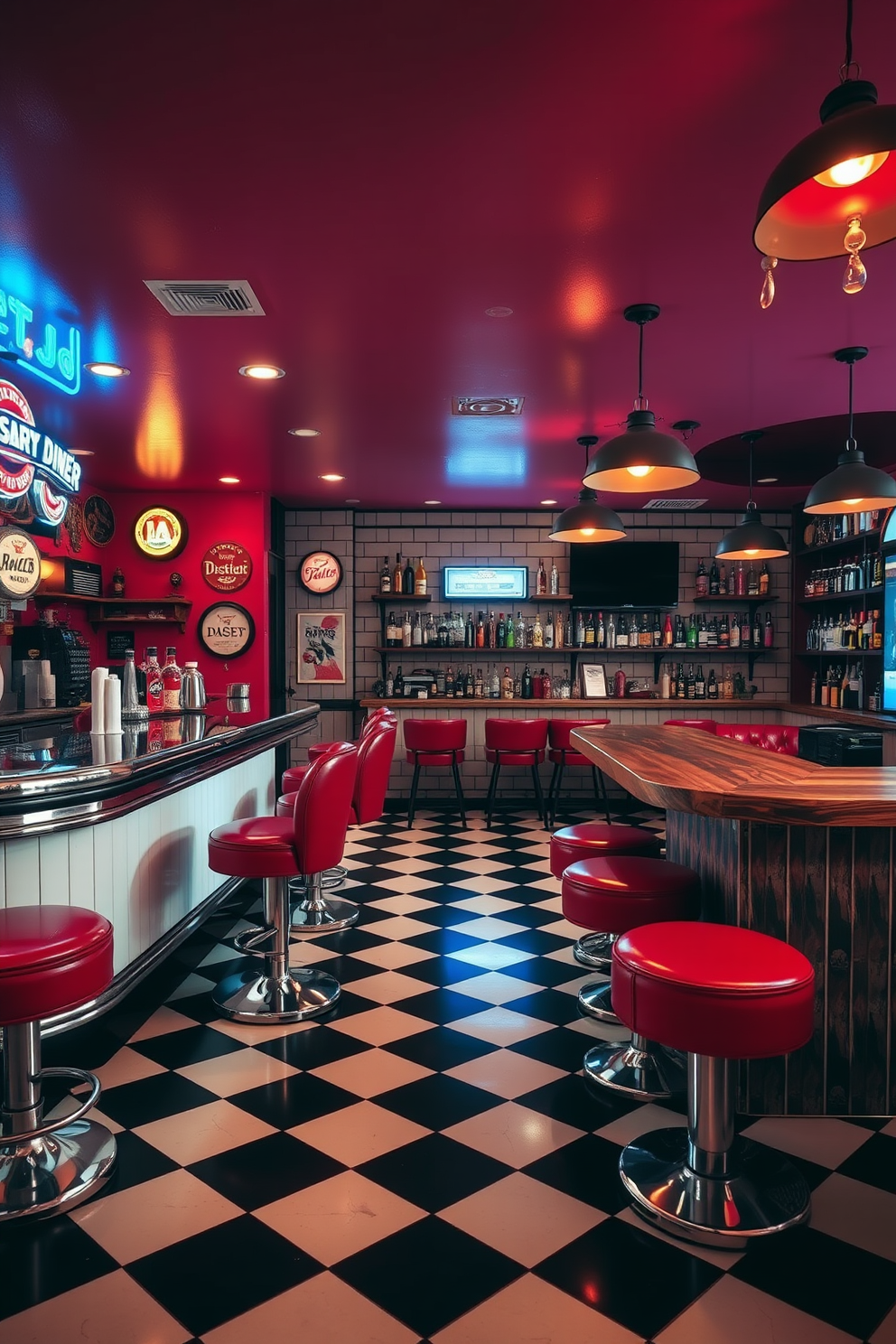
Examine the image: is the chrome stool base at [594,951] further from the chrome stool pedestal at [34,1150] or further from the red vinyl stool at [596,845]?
the chrome stool pedestal at [34,1150]

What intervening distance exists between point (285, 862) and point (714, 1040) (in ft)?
5.74

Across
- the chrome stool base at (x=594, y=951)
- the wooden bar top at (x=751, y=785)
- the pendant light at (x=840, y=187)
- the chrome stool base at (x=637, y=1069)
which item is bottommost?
the chrome stool base at (x=594, y=951)

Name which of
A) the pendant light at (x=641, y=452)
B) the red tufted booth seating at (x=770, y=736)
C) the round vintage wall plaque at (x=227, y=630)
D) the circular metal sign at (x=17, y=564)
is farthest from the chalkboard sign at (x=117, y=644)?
the pendant light at (x=641, y=452)

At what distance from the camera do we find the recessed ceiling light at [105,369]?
3979 millimetres

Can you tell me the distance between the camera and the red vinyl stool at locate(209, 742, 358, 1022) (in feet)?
10.2

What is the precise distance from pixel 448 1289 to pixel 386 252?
293cm

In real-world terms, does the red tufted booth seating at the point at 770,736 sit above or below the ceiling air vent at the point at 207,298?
below

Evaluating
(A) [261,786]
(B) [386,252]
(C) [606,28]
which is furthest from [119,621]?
(C) [606,28]

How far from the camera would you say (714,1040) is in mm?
1837

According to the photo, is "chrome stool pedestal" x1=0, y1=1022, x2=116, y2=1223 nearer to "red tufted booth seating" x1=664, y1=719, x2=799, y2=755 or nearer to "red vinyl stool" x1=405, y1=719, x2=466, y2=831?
"red tufted booth seating" x1=664, y1=719, x2=799, y2=755

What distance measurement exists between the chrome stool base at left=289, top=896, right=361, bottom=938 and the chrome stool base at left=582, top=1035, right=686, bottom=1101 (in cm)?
175

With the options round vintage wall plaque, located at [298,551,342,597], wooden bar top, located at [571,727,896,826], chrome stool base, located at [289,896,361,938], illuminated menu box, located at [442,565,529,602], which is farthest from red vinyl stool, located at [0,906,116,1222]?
illuminated menu box, located at [442,565,529,602]

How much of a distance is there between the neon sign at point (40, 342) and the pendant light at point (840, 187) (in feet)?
8.78

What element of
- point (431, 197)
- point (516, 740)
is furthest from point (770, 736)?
point (431, 197)
